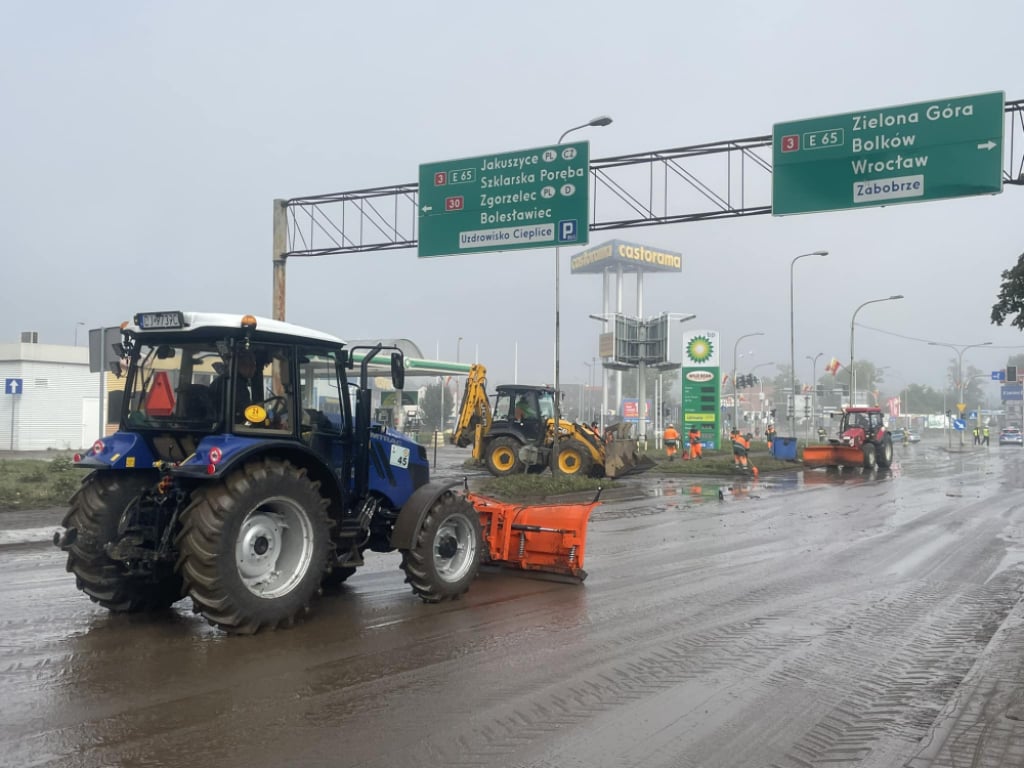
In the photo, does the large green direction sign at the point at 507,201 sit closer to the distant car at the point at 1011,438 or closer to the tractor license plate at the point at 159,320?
the tractor license plate at the point at 159,320

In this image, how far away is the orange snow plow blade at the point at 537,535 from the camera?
9.16 m

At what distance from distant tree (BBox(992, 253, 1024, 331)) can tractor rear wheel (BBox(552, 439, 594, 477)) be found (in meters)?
10.6

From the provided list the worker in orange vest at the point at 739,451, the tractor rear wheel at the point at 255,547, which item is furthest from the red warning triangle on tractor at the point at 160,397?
the worker in orange vest at the point at 739,451

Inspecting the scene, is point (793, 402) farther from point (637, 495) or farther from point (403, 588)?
point (403, 588)

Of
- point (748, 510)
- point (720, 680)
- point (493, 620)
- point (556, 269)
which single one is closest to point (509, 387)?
point (556, 269)

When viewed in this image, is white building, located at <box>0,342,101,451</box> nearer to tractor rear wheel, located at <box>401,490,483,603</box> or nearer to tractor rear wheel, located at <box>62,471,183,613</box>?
tractor rear wheel, located at <box>62,471,183,613</box>

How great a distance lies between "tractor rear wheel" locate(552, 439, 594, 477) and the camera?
24750 millimetres

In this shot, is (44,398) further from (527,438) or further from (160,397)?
(160,397)

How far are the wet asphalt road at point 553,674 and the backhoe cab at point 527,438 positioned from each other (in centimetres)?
1398

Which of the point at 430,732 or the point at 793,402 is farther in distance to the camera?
the point at 793,402

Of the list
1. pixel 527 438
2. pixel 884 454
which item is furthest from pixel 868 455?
pixel 527 438

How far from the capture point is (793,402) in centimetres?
4341

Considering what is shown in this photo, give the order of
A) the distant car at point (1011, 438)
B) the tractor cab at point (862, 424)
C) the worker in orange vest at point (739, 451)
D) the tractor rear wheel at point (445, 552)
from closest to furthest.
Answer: the tractor rear wheel at point (445, 552), the worker in orange vest at point (739, 451), the tractor cab at point (862, 424), the distant car at point (1011, 438)

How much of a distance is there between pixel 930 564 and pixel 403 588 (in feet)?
22.2
